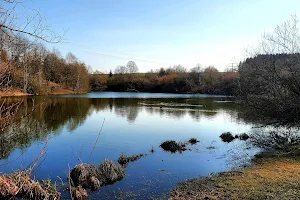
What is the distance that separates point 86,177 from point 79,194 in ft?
3.49

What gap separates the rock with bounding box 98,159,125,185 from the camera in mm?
8620

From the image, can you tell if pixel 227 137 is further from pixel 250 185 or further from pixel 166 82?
pixel 166 82

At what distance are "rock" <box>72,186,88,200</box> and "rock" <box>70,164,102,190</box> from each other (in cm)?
56

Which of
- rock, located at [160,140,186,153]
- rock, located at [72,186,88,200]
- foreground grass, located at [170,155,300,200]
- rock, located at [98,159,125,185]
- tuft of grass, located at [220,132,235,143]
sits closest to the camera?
foreground grass, located at [170,155,300,200]

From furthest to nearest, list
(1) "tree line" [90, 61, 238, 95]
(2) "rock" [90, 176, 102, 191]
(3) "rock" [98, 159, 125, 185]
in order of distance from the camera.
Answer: (1) "tree line" [90, 61, 238, 95] < (3) "rock" [98, 159, 125, 185] < (2) "rock" [90, 176, 102, 191]

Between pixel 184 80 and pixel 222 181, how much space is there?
232 ft

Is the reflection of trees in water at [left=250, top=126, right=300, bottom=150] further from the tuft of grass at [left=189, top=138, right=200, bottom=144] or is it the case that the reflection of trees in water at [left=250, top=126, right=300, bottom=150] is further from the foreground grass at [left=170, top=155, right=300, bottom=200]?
the foreground grass at [left=170, top=155, right=300, bottom=200]

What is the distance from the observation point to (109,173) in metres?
8.80

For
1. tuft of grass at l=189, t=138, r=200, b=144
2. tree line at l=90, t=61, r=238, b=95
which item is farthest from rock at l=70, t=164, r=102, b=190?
tree line at l=90, t=61, r=238, b=95

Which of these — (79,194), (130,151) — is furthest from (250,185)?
(130,151)

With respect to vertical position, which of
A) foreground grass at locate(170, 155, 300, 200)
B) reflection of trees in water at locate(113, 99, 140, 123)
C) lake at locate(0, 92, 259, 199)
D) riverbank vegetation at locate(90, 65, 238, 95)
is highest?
riverbank vegetation at locate(90, 65, 238, 95)

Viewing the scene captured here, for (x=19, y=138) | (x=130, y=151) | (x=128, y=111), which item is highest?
(x=128, y=111)

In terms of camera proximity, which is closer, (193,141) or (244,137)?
(193,141)

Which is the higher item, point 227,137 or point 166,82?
point 166,82
